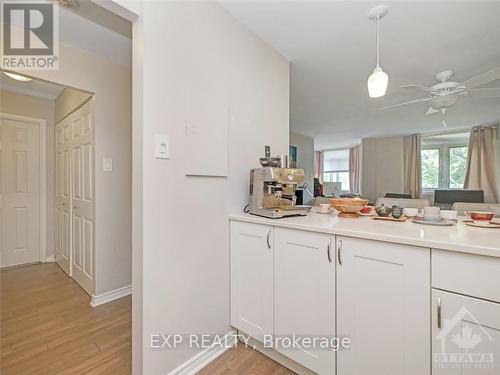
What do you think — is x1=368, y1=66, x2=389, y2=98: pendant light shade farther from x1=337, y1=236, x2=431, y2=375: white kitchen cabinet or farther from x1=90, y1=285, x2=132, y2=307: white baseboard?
x1=90, y1=285, x2=132, y2=307: white baseboard

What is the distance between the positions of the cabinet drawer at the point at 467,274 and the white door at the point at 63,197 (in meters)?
3.27

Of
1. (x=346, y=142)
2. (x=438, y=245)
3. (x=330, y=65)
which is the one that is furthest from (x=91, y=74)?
(x=346, y=142)

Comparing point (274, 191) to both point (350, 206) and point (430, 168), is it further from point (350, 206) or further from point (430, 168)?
point (430, 168)

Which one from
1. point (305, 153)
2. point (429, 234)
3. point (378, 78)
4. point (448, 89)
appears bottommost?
point (429, 234)

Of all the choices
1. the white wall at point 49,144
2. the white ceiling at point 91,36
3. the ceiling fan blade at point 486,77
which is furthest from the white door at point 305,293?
the white wall at point 49,144

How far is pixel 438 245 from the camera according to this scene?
34.9 inches

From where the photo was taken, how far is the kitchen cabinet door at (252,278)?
4.69 feet

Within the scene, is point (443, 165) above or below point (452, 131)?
below

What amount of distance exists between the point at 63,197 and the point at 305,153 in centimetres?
499

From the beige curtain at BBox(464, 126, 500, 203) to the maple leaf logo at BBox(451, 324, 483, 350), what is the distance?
243 inches

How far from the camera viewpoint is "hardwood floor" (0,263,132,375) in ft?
4.70

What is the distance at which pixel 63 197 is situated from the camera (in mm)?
2908

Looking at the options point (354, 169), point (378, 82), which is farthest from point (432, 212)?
point (354, 169)

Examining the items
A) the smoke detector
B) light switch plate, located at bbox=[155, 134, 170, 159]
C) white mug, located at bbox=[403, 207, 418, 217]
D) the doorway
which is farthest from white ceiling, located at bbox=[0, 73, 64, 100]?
white mug, located at bbox=[403, 207, 418, 217]
